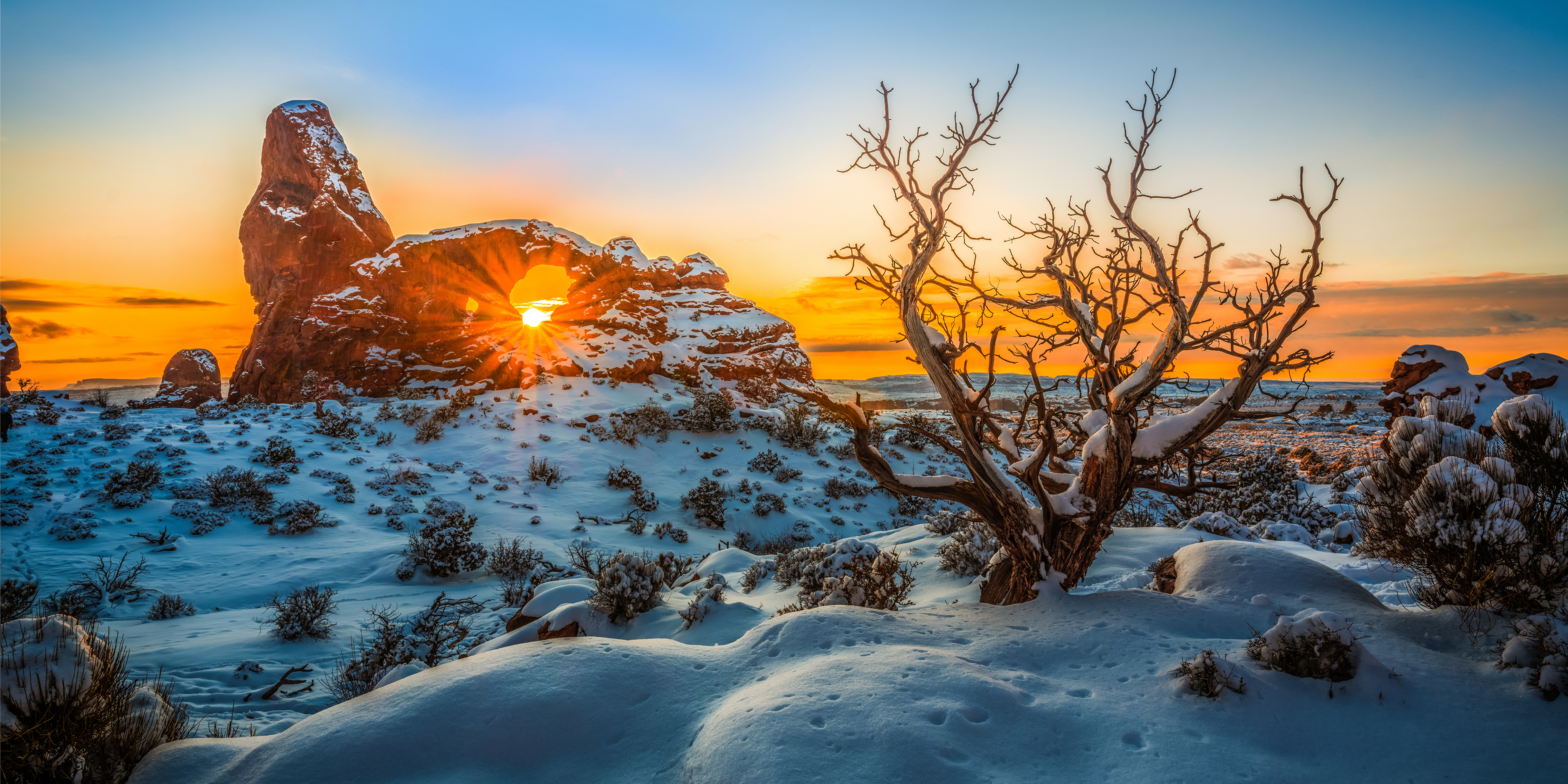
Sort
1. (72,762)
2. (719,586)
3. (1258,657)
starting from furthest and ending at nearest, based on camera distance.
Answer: (719,586), (1258,657), (72,762)

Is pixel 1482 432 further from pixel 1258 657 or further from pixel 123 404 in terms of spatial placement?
pixel 123 404

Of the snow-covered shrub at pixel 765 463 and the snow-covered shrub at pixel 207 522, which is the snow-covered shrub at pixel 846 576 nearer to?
the snow-covered shrub at pixel 765 463

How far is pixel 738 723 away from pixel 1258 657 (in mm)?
3358

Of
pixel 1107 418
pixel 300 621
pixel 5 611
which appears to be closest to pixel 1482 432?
pixel 1107 418

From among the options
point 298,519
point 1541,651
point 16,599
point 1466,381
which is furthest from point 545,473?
point 1466,381

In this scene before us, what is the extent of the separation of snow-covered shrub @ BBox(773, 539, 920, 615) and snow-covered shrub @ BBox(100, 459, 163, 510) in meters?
11.9

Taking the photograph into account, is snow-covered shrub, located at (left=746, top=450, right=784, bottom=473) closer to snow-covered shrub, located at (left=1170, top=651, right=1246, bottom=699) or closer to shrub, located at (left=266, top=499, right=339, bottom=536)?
shrub, located at (left=266, top=499, right=339, bottom=536)

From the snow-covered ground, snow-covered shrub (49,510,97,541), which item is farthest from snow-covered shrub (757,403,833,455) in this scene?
snow-covered shrub (49,510,97,541)

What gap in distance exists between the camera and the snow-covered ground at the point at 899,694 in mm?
2984

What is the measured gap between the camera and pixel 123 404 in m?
20.6

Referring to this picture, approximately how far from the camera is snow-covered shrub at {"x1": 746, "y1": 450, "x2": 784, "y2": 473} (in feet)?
59.1

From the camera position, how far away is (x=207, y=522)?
10.4 meters

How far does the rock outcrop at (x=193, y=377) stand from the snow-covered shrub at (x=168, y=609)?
38911 millimetres

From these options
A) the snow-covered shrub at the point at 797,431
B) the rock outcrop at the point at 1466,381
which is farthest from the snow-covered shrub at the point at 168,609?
the rock outcrop at the point at 1466,381
